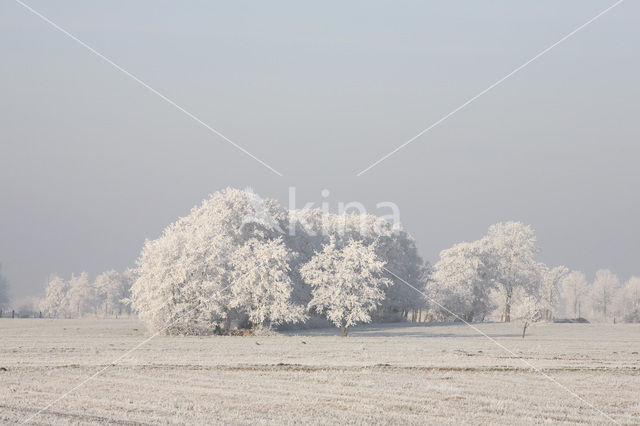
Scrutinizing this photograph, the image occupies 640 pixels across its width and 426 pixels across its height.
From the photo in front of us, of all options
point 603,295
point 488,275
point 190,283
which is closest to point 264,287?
point 190,283

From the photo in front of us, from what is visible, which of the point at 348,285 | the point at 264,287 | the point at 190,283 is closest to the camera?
the point at 190,283

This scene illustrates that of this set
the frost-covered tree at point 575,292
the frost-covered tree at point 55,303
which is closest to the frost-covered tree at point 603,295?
the frost-covered tree at point 575,292

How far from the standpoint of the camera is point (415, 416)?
19641mm

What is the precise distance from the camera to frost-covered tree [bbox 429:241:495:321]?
103375 mm

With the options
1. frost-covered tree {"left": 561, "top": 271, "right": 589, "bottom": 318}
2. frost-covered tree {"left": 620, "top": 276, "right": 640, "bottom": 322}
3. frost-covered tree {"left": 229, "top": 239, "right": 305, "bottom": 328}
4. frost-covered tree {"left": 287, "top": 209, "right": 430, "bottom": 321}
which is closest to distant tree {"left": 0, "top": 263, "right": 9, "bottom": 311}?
frost-covered tree {"left": 287, "top": 209, "right": 430, "bottom": 321}

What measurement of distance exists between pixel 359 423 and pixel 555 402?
790cm

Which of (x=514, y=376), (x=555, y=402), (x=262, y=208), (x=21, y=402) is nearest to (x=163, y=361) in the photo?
(x=21, y=402)

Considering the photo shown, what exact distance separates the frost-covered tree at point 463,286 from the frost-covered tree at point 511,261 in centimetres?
171

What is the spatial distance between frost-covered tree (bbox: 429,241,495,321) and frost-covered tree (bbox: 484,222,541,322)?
1709 millimetres

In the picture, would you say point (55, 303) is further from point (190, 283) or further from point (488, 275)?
point (190, 283)

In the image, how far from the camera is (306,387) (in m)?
25.0

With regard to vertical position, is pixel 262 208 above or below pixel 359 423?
above

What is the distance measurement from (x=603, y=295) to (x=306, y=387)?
560 feet

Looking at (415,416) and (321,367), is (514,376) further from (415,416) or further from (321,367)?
(415,416)
